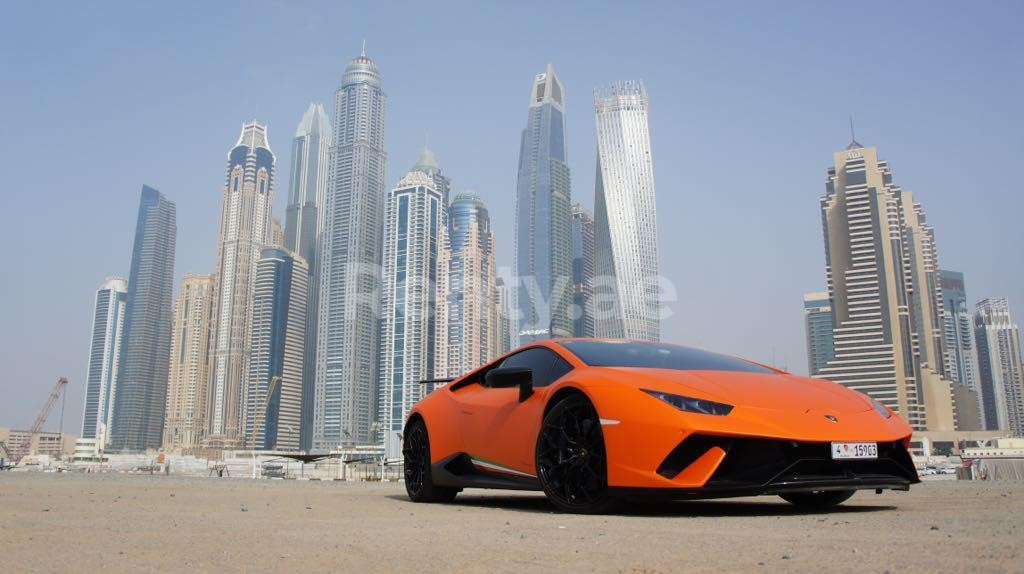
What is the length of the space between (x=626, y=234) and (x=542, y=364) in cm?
17958

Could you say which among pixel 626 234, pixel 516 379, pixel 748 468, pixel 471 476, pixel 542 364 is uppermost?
pixel 626 234

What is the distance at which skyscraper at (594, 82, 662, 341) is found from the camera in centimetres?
17912

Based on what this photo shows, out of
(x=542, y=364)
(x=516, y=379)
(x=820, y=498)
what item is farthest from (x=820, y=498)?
(x=516, y=379)

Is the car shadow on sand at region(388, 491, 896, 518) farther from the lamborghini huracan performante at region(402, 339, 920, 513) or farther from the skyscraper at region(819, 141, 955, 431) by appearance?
the skyscraper at region(819, 141, 955, 431)

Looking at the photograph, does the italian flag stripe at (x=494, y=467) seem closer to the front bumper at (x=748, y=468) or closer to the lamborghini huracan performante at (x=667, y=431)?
the lamborghini huracan performante at (x=667, y=431)

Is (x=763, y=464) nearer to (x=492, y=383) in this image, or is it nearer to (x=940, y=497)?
(x=492, y=383)

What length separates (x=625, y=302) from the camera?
179500 mm

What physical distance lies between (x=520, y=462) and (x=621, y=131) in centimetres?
19788

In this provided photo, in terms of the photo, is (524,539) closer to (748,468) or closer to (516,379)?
(748,468)

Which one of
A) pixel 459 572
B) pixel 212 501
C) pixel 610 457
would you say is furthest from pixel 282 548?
pixel 212 501

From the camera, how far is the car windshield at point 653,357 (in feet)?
18.9

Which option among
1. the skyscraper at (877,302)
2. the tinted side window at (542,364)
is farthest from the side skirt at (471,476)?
the skyscraper at (877,302)

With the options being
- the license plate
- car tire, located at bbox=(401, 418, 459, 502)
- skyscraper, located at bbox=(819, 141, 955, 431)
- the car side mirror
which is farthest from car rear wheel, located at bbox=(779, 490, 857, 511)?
skyscraper, located at bbox=(819, 141, 955, 431)

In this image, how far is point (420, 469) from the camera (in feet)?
23.7
